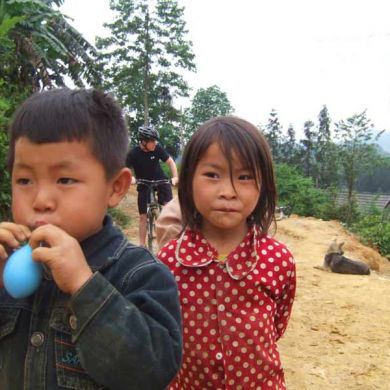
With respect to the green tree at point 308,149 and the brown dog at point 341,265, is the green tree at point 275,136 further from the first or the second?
the brown dog at point 341,265

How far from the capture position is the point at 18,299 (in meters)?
1.13

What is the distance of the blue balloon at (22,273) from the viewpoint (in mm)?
990

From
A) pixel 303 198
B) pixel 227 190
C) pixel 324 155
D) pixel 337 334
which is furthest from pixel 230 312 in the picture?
pixel 324 155

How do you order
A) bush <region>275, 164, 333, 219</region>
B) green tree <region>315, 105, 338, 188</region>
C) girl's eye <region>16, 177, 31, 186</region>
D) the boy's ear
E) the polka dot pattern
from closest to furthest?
1. girl's eye <region>16, 177, 31, 186</region>
2. the boy's ear
3. the polka dot pattern
4. bush <region>275, 164, 333, 219</region>
5. green tree <region>315, 105, 338, 188</region>

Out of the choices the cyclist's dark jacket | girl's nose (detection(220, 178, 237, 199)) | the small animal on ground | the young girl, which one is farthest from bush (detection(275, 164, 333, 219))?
girl's nose (detection(220, 178, 237, 199))

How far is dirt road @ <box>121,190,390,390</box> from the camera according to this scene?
424 centimetres

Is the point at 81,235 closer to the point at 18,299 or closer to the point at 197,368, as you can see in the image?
the point at 18,299

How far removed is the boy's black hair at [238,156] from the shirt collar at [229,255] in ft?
0.31

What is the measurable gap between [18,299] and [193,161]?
0.85 meters

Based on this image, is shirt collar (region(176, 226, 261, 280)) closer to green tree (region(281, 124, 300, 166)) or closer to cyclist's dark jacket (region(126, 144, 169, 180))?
cyclist's dark jacket (region(126, 144, 169, 180))

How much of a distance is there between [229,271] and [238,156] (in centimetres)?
39

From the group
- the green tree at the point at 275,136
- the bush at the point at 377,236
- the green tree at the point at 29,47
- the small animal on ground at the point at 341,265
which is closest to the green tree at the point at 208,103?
the green tree at the point at 275,136

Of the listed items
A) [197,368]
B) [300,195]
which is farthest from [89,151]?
[300,195]

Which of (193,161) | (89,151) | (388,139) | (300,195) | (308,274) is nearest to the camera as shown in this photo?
(89,151)
